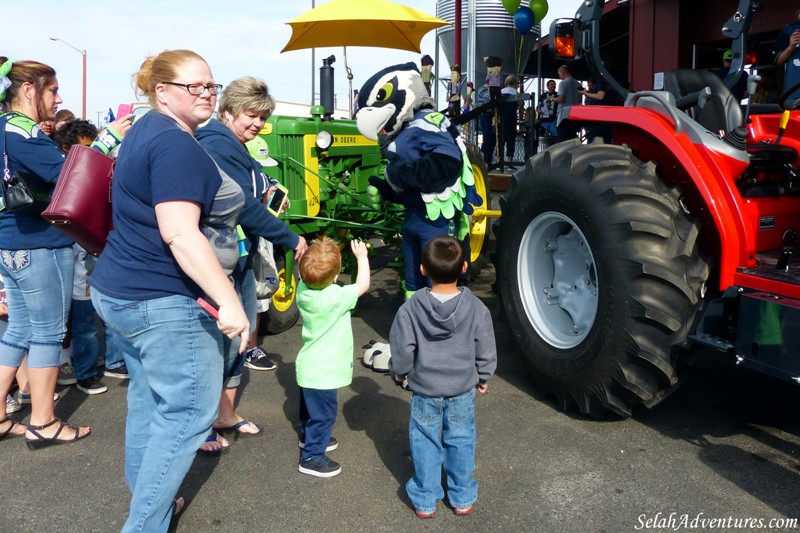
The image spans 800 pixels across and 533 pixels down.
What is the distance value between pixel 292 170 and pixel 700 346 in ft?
10.4

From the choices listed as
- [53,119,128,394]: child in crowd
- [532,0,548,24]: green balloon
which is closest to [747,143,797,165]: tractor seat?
[53,119,128,394]: child in crowd

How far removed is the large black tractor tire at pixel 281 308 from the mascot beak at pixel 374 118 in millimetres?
1165

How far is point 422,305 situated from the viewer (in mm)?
2629

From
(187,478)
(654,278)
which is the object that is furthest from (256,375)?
(654,278)

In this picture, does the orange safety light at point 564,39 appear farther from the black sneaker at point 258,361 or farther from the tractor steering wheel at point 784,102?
the black sneaker at point 258,361

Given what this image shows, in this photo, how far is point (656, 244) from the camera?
2.97m

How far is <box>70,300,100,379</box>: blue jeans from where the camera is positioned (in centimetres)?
400

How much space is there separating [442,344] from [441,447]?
0.39 m

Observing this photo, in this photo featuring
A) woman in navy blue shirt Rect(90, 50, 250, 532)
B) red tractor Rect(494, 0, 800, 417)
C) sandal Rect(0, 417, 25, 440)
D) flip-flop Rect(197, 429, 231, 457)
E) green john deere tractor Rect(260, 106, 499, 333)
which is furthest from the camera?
green john deere tractor Rect(260, 106, 499, 333)

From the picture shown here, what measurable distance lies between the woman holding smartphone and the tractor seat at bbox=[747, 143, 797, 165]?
6.79 feet

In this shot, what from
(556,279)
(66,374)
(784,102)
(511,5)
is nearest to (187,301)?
(556,279)

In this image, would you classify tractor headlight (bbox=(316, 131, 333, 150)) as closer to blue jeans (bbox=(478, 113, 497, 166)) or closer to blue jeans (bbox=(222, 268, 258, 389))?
blue jeans (bbox=(222, 268, 258, 389))

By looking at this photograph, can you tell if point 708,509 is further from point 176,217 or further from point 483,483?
point 176,217

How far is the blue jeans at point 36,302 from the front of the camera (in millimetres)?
3236
